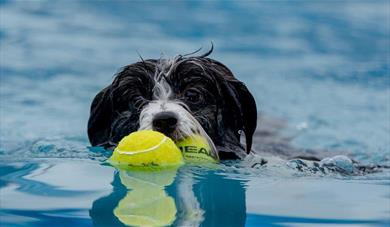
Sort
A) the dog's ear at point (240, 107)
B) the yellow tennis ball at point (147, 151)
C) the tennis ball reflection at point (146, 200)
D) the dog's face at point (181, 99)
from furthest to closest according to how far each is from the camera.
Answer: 1. the dog's ear at point (240, 107)
2. the dog's face at point (181, 99)
3. the yellow tennis ball at point (147, 151)
4. the tennis ball reflection at point (146, 200)

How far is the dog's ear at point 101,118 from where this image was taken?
6.53 metres

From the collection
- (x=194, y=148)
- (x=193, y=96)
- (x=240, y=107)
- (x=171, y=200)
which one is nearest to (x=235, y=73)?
(x=240, y=107)

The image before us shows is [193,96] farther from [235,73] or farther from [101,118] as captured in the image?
[235,73]

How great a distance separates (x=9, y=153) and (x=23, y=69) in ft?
15.7

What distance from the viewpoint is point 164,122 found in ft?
18.9

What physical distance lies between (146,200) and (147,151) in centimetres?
38

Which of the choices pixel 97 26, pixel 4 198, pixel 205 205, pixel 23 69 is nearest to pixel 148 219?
pixel 205 205

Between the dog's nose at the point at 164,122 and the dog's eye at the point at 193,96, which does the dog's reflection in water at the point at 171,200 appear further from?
the dog's eye at the point at 193,96

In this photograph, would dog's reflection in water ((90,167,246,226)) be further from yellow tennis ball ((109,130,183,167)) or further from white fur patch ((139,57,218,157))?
white fur patch ((139,57,218,157))

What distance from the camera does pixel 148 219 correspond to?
196 inches

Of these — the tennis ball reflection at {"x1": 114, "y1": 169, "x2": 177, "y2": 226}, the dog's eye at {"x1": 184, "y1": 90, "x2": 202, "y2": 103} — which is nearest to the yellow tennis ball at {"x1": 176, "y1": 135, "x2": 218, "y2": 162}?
the tennis ball reflection at {"x1": 114, "y1": 169, "x2": 177, "y2": 226}

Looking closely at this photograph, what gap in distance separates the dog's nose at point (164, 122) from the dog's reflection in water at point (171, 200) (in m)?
0.25

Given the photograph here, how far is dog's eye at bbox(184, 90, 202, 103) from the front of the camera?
6.21 m

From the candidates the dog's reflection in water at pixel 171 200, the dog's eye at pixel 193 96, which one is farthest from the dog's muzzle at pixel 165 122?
the dog's eye at pixel 193 96
